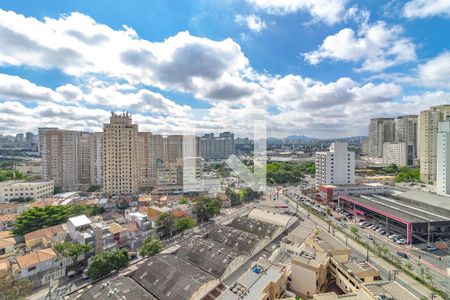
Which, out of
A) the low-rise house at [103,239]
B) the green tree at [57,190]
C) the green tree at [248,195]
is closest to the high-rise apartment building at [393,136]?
the green tree at [248,195]

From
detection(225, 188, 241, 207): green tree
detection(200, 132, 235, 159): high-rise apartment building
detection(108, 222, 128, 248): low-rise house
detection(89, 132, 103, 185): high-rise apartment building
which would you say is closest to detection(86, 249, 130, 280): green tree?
detection(108, 222, 128, 248): low-rise house

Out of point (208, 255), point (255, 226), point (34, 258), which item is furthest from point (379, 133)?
point (34, 258)

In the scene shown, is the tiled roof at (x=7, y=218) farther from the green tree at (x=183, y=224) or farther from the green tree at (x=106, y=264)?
the green tree at (x=183, y=224)

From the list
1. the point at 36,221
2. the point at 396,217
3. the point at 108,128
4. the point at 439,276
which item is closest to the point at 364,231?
the point at 396,217

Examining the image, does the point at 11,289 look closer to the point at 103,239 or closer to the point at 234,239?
the point at 103,239

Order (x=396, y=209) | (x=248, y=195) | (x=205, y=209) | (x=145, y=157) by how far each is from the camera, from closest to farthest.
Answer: (x=396, y=209), (x=205, y=209), (x=248, y=195), (x=145, y=157)

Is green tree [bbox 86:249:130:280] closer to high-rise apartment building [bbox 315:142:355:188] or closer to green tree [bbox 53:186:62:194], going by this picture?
high-rise apartment building [bbox 315:142:355:188]
